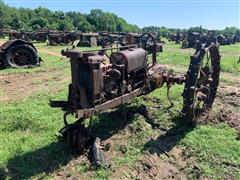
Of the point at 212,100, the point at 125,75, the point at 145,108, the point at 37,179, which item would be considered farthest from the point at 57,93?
the point at 37,179

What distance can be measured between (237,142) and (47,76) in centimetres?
811

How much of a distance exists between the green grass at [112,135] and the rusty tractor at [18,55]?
5.46 meters

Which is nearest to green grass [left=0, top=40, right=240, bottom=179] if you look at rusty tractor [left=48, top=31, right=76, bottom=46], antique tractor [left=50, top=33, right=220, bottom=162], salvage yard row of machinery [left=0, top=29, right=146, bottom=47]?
antique tractor [left=50, top=33, right=220, bottom=162]

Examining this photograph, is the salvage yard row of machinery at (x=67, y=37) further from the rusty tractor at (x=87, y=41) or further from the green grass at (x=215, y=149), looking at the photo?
the green grass at (x=215, y=149)

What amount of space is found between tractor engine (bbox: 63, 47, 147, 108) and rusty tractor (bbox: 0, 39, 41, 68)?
26.0 ft

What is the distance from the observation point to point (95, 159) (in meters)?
5.61

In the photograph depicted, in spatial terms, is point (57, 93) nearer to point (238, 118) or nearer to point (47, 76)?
point (47, 76)

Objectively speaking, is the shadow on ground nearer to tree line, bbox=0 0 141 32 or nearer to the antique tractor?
the antique tractor

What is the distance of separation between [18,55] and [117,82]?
8781mm

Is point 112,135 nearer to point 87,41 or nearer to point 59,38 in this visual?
point 87,41

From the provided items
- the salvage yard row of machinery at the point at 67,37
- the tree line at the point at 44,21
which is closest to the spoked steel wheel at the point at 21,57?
the salvage yard row of machinery at the point at 67,37

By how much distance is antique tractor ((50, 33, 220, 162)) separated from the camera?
227 inches

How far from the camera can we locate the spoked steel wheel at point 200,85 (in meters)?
6.86

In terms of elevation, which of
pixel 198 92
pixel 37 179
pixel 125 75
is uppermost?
pixel 125 75
